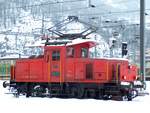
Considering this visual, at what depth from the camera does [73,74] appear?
21078mm

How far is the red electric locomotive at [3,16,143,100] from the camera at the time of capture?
20.2m

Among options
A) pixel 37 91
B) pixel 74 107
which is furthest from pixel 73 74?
pixel 74 107

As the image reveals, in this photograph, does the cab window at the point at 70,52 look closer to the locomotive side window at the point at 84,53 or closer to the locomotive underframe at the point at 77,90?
the locomotive side window at the point at 84,53

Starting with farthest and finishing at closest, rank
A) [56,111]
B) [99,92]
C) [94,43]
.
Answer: [94,43], [99,92], [56,111]

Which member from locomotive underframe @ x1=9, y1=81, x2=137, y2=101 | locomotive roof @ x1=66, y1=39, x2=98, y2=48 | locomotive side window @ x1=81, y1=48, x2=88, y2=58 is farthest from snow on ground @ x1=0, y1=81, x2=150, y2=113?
locomotive side window @ x1=81, y1=48, x2=88, y2=58

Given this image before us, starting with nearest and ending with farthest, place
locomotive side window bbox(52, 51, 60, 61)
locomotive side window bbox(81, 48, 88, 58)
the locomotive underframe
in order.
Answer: the locomotive underframe → locomotive side window bbox(52, 51, 60, 61) → locomotive side window bbox(81, 48, 88, 58)

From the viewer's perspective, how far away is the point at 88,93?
68.8 ft

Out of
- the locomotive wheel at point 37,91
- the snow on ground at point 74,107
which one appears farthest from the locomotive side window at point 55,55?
the snow on ground at point 74,107

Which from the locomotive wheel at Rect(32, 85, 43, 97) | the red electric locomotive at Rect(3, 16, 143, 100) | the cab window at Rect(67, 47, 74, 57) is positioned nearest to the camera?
the red electric locomotive at Rect(3, 16, 143, 100)

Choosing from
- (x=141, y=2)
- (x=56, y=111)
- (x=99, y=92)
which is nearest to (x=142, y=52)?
(x=141, y=2)

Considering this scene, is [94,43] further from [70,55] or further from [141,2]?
[141,2]

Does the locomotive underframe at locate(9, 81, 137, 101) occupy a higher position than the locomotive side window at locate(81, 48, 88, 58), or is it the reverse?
the locomotive side window at locate(81, 48, 88, 58)

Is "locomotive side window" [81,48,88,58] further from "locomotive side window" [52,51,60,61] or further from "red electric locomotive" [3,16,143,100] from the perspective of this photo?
"locomotive side window" [52,51,60,61]

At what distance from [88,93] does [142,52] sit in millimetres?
4231
